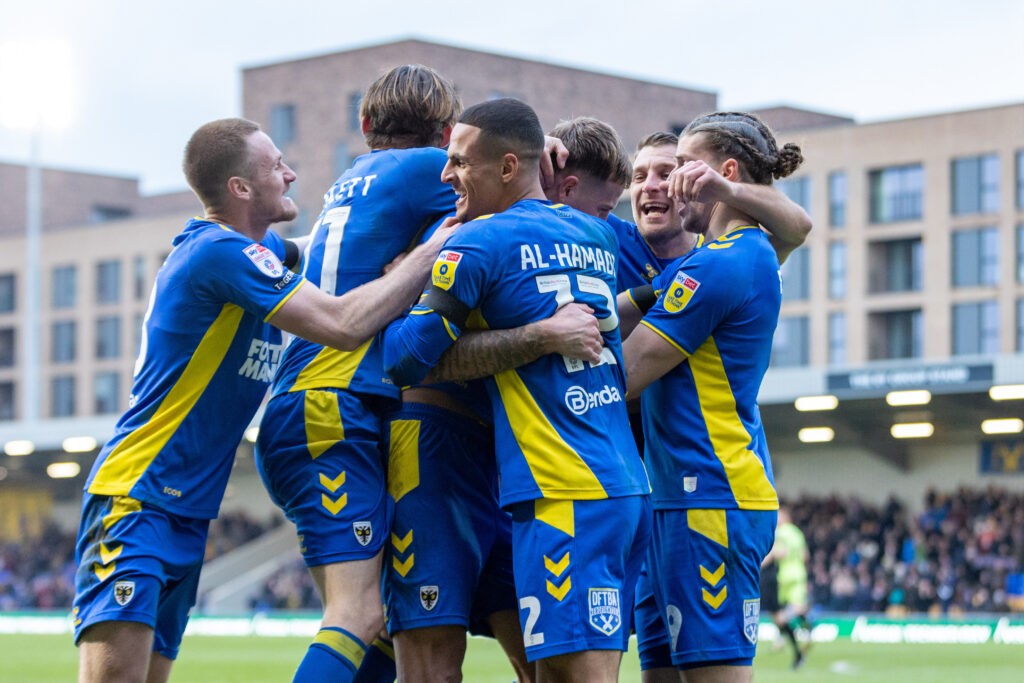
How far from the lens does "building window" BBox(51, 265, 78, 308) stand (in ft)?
238

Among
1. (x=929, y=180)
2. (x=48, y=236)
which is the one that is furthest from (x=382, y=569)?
(x=48, y=236)

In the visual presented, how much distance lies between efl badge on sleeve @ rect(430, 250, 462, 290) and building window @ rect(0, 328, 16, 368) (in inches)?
2882

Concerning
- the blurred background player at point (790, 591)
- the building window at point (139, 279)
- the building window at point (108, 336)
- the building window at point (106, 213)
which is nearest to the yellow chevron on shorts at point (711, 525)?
the blurred background player at point (790, 591)

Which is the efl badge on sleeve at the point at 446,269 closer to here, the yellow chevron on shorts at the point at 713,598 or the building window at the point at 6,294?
the yellow chevron on shorts at the point at 713,598

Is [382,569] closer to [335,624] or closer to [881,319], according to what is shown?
[335,624]

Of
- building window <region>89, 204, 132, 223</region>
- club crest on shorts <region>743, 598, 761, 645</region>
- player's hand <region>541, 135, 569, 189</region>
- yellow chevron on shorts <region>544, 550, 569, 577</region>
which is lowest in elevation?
club crest on shorts <region>743, 598, 761, 645</region>

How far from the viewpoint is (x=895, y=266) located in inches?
2168

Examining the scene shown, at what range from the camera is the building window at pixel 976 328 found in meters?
53.1

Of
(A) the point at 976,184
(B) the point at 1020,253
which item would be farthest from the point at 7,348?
(B) the point at 1020,253

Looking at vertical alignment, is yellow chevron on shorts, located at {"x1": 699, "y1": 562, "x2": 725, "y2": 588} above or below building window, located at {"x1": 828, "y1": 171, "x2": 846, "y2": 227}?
below

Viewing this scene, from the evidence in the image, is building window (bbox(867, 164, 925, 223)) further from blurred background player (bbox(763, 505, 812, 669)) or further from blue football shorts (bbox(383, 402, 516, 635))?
blue football shorts (bbox(383, 402, 516, 635))

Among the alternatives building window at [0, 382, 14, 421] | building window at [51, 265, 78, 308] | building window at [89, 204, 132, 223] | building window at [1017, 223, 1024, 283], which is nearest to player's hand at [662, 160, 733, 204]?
building window at [1017, 223, 1024, 283]

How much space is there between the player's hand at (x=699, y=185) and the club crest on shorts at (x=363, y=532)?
1.65m

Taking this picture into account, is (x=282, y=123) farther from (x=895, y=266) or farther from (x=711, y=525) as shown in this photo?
(x=711, y=525)
